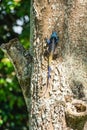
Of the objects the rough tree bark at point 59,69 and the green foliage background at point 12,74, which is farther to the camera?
the green foliage background at point 12,74

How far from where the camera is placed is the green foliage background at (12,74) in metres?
7.06

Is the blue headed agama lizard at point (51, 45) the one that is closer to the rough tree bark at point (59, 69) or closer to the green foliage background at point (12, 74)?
the rough tree bark at point (59, 69)

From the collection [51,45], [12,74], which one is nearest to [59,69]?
[51,45]

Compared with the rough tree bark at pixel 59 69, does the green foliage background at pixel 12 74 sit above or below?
below

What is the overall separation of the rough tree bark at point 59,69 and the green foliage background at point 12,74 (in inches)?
126

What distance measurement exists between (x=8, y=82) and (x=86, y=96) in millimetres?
4217

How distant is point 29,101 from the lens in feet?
11.6

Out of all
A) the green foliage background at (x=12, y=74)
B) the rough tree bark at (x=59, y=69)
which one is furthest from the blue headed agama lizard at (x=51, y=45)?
the green foliage background at (x=12, y=74)

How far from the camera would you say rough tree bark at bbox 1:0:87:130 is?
10.7ft

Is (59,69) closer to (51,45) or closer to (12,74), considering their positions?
(51,45)

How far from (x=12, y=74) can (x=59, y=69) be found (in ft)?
13.5

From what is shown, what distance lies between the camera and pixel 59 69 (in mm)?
3338

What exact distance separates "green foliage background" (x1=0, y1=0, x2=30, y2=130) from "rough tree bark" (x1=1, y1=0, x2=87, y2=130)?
320 cm

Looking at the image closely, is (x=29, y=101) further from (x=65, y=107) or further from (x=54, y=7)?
(x=54, y=7)
